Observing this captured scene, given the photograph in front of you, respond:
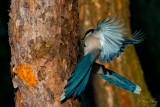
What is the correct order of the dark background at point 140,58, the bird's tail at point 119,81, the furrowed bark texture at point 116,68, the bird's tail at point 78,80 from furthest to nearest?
the dark background at point 140,58
the furrowed bark texture at point 116,68
the bird's tail at point 119,81
the bird's tail at point 78,80

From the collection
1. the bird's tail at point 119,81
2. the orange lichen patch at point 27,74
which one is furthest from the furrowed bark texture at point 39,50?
the bird's tail at point 119,81

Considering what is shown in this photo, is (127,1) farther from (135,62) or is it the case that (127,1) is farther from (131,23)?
(135,62)

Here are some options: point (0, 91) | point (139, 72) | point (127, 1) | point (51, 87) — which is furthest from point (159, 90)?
point (51, 87)

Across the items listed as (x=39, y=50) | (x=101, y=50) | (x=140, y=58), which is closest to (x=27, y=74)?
(x=39, y=50)

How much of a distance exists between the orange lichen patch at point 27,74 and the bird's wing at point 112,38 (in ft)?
1.92

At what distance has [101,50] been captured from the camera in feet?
7.49

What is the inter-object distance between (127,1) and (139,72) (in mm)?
1073

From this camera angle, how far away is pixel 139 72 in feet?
13.1

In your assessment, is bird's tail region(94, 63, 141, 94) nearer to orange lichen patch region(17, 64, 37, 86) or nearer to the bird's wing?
the bird's wing

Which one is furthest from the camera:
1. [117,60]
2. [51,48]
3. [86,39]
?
[117,60]

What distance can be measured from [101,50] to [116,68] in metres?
1.72

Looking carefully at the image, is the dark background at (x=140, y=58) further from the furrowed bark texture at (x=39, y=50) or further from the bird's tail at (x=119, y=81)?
the bird's tail at (x=119, y=81)

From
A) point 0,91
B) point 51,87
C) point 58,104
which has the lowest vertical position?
point 0,91

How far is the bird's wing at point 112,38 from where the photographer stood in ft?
6.97
